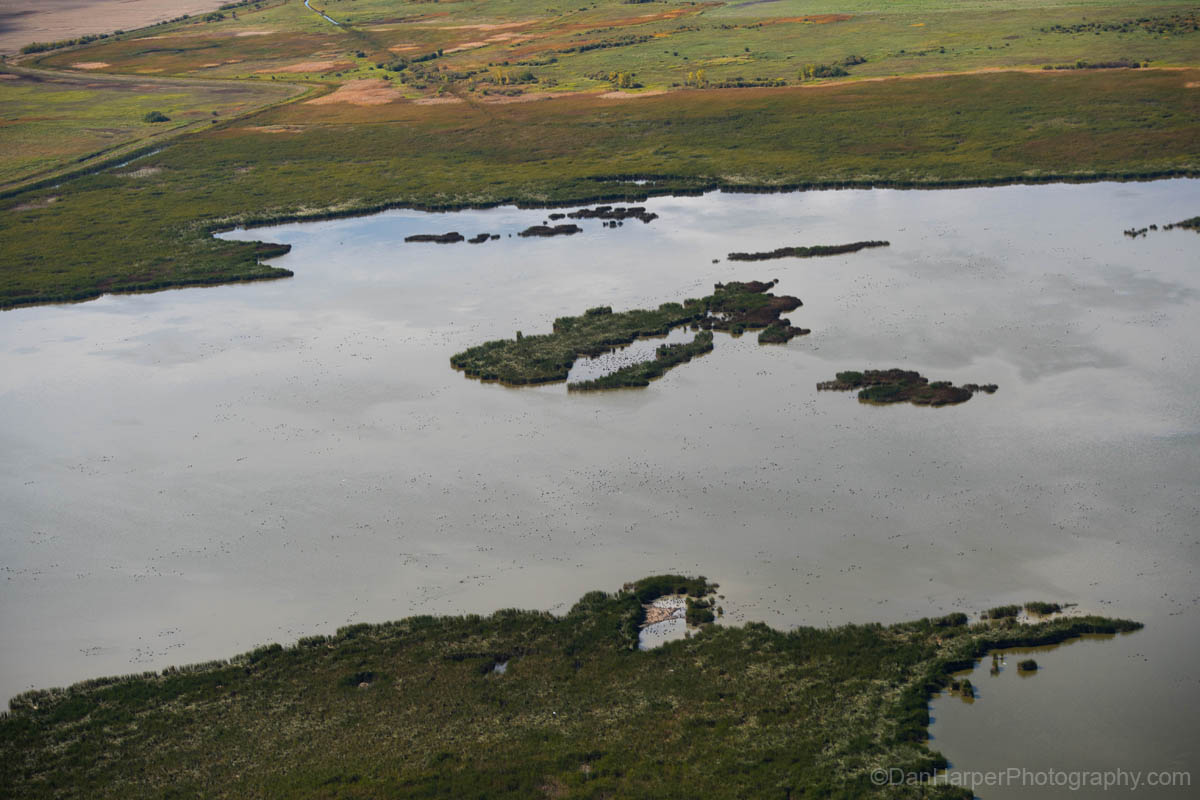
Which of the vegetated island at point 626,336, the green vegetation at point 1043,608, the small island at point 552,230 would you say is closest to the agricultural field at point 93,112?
the small island at point 552,230

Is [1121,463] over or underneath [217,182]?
underneath

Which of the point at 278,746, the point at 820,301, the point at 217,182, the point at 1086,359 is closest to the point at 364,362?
the point at 820,301

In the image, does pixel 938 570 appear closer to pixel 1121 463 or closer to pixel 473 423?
pixel 1121 463

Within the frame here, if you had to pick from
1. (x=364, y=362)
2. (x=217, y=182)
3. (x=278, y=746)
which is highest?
(x=217, y=182)

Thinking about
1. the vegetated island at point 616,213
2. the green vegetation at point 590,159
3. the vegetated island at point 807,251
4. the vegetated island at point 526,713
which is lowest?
the vegetated island at point 526,713

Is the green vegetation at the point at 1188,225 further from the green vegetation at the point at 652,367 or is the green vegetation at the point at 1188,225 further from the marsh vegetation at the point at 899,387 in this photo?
the green vegetation at the point at 652,367

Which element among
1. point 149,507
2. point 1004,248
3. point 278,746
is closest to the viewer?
point 278,746

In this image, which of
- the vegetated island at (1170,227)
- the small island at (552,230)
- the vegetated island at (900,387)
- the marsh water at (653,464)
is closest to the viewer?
the marsh water at (653,464)
